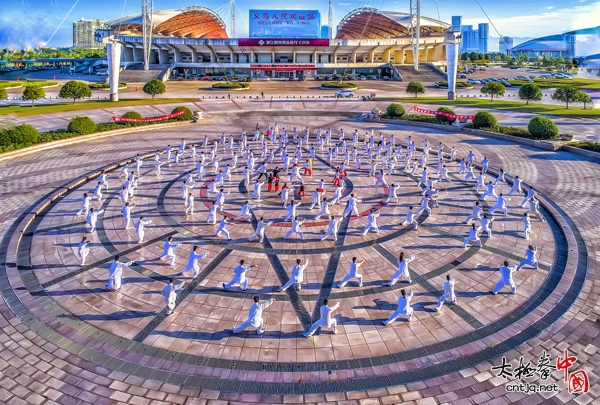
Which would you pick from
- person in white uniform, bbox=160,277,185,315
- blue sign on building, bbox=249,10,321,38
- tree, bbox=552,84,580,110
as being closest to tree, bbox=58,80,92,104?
person in white uniform, bbox=160,277,185,315

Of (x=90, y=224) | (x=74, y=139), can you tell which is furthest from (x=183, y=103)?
(x=90, y=224)

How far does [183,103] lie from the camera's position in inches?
1769

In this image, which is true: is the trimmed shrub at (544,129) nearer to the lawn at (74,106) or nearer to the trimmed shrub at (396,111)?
the trimmed shrub at (396,111)

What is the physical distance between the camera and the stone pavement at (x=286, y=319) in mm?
7512

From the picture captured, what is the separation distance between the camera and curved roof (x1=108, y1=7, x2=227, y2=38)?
284 ft

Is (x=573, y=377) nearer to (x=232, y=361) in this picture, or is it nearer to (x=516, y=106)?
(x=232, y=361)

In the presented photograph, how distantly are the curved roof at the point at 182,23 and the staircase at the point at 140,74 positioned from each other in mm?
13049

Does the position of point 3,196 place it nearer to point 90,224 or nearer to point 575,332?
point 90,224

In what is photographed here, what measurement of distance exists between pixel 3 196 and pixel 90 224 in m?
6.59

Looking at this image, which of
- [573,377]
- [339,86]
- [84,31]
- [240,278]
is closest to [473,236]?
[573,377]

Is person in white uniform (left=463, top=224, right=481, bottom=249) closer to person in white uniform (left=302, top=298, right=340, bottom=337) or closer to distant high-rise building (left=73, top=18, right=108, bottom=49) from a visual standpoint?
person in white uniform (left=302, top=298, right=340, bottom=337)

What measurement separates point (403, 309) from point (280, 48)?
78.2m

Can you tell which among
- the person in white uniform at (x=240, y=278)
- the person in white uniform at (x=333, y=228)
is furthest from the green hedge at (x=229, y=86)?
the person in white uniform at (x=240, y=278)

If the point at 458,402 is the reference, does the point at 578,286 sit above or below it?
above
